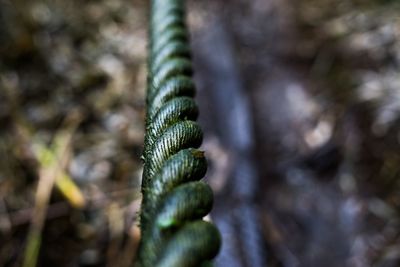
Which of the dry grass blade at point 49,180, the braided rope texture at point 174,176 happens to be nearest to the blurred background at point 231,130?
the dry grass blade at point 49,180

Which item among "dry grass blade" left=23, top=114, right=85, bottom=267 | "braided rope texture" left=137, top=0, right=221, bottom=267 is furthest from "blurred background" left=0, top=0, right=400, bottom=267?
"braided rope texture" left=137, top=0, right=221, bottom=267

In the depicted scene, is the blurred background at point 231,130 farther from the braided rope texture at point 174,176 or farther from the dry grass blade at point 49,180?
the braided rope texture at point 174,176

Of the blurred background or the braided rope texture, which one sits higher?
the blurred background

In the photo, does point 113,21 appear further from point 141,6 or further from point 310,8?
point 310,8

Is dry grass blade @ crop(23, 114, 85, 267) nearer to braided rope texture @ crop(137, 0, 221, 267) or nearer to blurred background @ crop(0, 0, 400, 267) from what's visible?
blurred background @ crop(0, 0, 400, 267)

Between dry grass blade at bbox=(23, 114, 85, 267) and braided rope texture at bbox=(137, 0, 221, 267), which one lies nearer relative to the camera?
braided rope texture at bbox=(137, 0, 221, 267)

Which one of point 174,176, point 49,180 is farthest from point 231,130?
point 174,176
